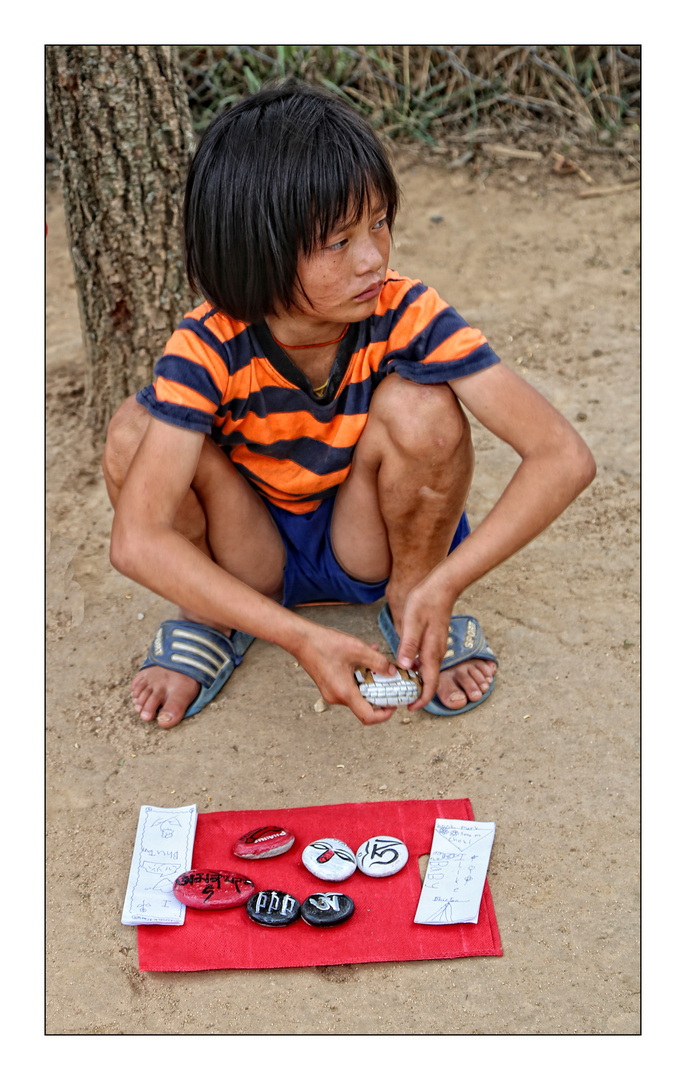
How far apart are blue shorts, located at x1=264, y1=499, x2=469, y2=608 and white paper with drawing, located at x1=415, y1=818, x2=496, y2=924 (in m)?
0.64

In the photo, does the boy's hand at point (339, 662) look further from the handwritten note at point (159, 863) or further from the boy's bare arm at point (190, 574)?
the handwritten note at point (159, 863)

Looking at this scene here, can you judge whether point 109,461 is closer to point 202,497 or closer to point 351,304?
point 202,497

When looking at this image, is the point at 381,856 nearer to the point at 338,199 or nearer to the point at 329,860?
the point at 329,860

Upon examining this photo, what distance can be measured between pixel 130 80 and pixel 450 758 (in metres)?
2.00

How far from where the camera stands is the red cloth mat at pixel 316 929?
5.74 ft

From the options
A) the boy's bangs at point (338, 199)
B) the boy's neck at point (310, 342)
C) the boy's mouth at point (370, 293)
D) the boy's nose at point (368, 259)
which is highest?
the boy's bangs at point (338, 199)

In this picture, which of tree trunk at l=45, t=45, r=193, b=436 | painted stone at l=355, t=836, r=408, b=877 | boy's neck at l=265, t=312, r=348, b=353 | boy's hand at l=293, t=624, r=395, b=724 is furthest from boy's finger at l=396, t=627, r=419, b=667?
tree trunk at l=45, t=45, r=193, b=436

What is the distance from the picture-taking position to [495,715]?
2207 millimetres

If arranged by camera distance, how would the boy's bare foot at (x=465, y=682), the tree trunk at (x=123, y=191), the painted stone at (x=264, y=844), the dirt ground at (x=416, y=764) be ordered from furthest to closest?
the tree trunk at (x=123, y=191), the boy's bare foot at (x=465, y=682), the painted stone at (x=264, y=844), the dirt ground at (x=416, y=764)

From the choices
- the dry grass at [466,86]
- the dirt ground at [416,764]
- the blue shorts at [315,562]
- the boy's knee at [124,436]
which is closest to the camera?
the dirt ground at [416,764]

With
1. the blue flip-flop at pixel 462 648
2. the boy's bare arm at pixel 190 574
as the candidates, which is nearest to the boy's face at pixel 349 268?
the boy's bare arm at pixel 190 574

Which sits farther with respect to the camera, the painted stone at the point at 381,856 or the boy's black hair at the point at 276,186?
the painted stone at the point at 381,856

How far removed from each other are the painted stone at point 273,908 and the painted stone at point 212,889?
0.08 ft

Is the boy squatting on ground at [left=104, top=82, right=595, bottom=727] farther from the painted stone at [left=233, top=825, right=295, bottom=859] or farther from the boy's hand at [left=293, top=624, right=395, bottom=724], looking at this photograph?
the painted stone at [left=233, top=825, right=295, bottom=859]
